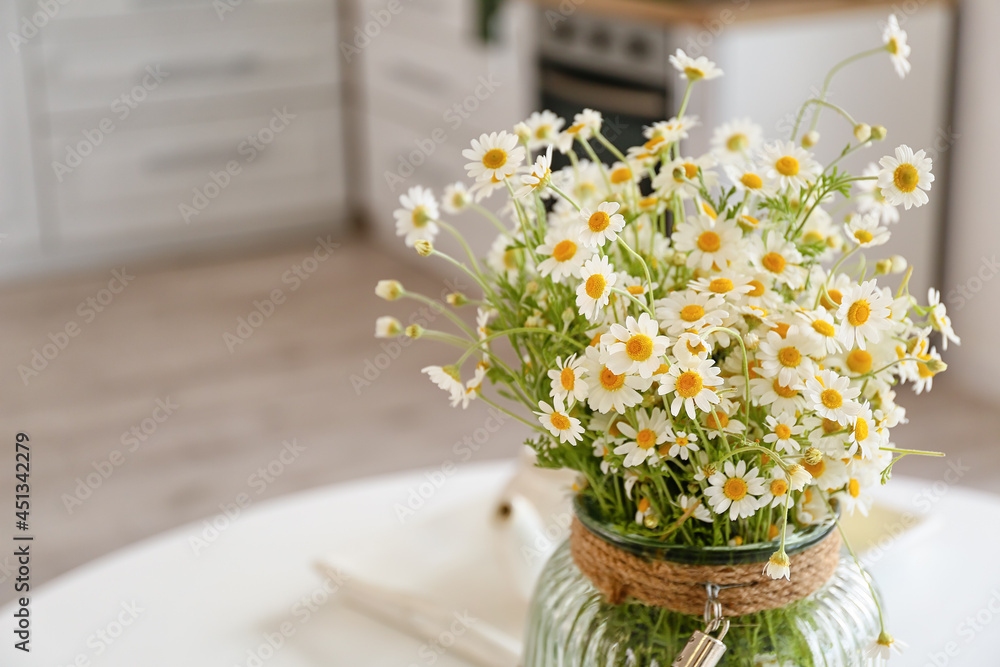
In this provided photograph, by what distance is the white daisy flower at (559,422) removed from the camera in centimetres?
62

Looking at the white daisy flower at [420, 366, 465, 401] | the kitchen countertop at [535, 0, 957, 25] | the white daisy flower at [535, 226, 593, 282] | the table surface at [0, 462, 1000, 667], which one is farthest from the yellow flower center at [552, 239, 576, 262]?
the kitchen countertop at [535, 0, 957, 25]

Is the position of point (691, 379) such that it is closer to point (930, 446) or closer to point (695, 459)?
point (695, 459)

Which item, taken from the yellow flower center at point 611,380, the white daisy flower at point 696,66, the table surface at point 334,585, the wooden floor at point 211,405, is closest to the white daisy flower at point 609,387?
the yellow flower center at point 611,380

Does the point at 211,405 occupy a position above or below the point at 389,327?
below

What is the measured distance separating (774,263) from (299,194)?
369 centimetres

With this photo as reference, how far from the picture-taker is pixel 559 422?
24.7 inches

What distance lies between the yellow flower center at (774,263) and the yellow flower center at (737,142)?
0.14 m

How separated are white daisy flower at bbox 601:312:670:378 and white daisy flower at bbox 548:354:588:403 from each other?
3 centimetres

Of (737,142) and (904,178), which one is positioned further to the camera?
(737,142)

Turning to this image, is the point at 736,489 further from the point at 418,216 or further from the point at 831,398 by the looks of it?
the point at 418,216

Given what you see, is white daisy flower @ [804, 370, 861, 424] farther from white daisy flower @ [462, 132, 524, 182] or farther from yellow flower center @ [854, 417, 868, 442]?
white daisy flower @ [462, 132, 524, 182]

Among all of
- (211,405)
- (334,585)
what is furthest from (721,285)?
(211,405)

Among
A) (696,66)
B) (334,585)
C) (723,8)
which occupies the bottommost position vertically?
(334,585)

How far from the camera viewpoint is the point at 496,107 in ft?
11.0
